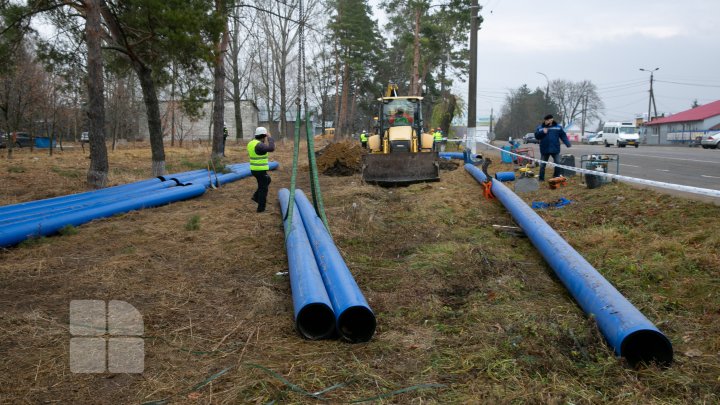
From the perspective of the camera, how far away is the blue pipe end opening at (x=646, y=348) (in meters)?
3.59

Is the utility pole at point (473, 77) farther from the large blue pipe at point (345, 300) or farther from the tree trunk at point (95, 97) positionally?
the large blue pipe at point (345, 300)

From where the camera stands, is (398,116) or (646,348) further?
(398,116)

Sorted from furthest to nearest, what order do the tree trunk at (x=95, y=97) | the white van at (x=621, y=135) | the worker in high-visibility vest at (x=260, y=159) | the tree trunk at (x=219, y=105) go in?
the white van at (x=621, y=135) < the tree trunk at (x=219, y=105) < the tree trunk at (x=95, y=97) < the worker in high-visibility vest at (x=260, y=159)

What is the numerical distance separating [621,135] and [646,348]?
4181cm

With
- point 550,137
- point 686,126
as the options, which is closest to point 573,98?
point 686,126

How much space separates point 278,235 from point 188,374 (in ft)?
14.4

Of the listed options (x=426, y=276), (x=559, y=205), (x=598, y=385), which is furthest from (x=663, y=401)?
(x=559, y=205)

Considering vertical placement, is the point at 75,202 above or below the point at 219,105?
below

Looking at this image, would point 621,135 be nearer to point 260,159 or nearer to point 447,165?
point 447,165

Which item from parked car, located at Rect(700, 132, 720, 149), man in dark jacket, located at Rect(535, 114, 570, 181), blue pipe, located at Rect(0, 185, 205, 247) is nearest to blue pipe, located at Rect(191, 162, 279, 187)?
blue pipe, located at Rect(0, 185, 205, 247)

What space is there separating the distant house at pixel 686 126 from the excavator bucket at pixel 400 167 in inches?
1665

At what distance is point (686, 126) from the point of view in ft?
182

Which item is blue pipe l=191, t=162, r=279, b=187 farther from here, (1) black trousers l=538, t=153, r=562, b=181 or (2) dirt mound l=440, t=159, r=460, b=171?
(1) black trousers l=538, t=153, r=562, b=181

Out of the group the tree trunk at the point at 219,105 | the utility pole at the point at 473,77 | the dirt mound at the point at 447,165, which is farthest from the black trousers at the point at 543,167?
the tree trunk at the point at 219,105
